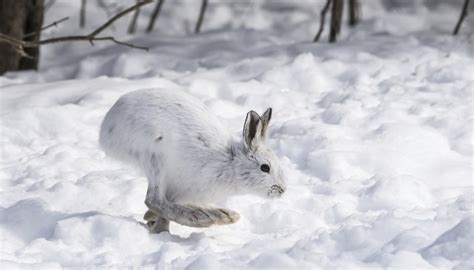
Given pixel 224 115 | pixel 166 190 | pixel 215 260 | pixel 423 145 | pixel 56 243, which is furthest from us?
pixel 224 115

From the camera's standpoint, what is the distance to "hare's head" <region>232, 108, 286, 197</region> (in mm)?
4039

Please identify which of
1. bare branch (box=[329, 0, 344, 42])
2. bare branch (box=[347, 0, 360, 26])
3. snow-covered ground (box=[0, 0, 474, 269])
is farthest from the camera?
bare branch (box=[347, 0, 360, 26])

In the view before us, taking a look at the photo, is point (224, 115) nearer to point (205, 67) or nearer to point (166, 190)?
point (205, 67)

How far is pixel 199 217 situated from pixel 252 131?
1.63 feet

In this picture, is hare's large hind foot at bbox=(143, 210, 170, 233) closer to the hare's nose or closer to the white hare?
the white hare

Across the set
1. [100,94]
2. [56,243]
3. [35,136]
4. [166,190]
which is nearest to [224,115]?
[100,94]

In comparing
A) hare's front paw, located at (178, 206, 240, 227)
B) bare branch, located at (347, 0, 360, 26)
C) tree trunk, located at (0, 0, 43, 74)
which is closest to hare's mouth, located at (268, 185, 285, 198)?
Result: hare's front paw, located at (178, 206, 240, 227)

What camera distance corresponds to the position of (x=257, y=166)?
407 centimetres

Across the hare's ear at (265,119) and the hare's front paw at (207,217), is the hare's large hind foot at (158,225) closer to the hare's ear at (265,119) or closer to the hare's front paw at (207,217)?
the hare's front paw at (207,217)

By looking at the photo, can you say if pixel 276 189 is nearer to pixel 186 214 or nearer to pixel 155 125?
pixel 186 214

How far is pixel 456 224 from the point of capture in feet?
12.1

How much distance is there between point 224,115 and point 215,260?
256cm

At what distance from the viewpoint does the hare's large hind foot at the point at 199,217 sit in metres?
4.02

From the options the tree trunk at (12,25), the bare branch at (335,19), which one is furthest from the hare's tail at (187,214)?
the bare branch at (335,19)
